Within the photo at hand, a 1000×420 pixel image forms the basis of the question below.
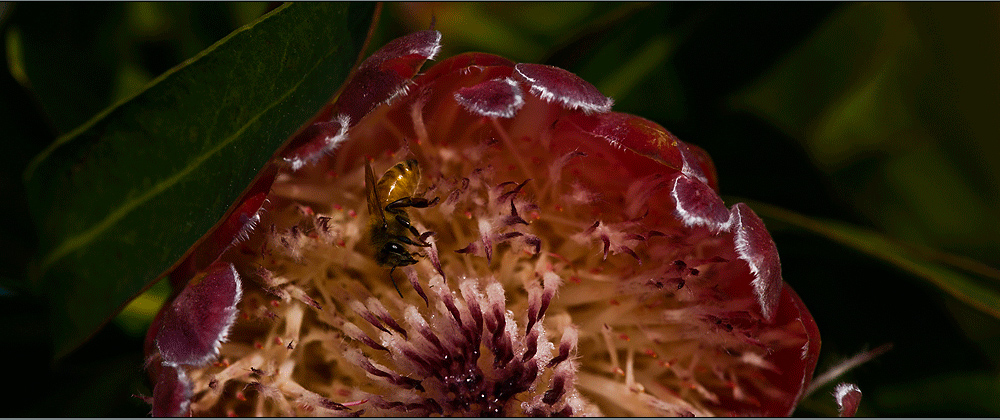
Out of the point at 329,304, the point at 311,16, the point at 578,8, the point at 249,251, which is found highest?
the point at 311,16

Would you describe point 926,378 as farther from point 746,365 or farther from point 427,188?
point 427,188

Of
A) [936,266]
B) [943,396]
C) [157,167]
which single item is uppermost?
[157,167]

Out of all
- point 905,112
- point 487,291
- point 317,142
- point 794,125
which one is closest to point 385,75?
point 317,142

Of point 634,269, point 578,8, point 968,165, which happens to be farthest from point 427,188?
point 968,165

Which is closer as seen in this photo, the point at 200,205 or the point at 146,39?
the point at 200,205

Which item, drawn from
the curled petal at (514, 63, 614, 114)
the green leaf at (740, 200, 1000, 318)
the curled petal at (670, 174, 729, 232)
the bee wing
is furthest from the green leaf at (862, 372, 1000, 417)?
the bee wing

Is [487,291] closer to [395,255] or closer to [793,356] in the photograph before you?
[395,255]

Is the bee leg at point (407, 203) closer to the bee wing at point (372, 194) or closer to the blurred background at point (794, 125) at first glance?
the bee wing at point (372, 194)
